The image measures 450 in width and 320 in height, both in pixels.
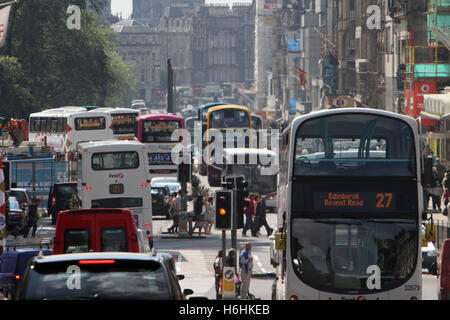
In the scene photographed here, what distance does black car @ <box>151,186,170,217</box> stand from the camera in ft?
144

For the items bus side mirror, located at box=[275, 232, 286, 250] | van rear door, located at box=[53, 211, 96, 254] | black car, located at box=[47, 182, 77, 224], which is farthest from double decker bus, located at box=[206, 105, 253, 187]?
bus side mirror, located at box=[275, 232, 286, 250]

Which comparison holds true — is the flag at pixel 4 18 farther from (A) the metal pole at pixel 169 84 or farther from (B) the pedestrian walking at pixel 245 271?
(A) the metal pole at pixel 169 84

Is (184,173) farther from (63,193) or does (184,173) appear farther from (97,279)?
(97,279)

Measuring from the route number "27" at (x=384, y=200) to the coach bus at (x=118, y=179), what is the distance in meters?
16.6

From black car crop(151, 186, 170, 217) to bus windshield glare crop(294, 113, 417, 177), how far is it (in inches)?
1054

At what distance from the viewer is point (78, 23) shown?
6456 centimetres

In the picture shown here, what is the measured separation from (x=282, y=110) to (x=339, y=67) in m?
61.5

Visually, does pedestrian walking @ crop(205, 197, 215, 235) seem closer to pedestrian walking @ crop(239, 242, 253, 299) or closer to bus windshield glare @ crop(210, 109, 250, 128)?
pedestrian walking @ crop(239, 242, 253, 299)

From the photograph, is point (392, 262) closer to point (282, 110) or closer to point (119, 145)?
point (119, 145)

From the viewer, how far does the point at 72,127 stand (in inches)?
1962

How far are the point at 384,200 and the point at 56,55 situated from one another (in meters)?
54.9

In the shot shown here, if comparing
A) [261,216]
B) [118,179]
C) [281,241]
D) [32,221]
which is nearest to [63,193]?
[32,221]

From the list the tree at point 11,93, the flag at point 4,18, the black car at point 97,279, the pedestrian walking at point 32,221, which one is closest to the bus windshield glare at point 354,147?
the black car at point 97,279
